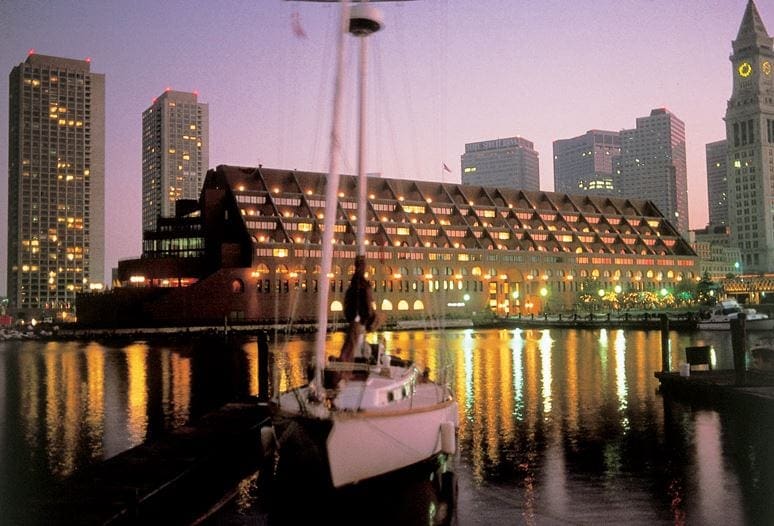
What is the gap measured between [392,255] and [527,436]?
122 m

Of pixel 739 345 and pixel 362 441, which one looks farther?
pixel 739 345

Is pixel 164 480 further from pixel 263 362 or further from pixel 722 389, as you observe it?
pixel 722 389

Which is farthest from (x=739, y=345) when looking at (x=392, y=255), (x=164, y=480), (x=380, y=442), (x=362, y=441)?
(x=392, y=255)

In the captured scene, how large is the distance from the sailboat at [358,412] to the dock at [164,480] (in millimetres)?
2674

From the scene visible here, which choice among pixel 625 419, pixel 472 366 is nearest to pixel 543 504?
pixel 625 419

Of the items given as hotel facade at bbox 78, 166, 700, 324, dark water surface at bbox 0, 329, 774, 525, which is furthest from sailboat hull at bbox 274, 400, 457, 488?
hotel facade at bbox 78, 166, 700, 324

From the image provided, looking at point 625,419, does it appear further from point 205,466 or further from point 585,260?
point 585,260

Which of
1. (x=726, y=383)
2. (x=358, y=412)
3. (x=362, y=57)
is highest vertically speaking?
(x=362, y=57)

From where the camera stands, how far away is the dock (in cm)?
1784

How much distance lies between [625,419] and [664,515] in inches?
581

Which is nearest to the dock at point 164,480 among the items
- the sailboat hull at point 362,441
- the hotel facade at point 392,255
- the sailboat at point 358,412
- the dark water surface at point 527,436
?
the dark water surface at point 527,436

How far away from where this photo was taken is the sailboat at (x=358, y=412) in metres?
19.1

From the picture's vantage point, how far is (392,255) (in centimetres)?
15200

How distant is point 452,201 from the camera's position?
172625mm
